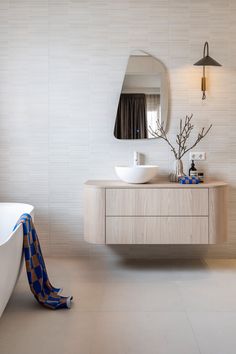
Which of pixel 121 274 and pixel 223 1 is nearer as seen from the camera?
pixel 121 274

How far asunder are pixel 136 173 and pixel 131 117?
641 mm

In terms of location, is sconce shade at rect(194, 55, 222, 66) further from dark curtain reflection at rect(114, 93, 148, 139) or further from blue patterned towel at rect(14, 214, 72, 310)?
blue patterned towel at rect(14, 214, 72, 310)

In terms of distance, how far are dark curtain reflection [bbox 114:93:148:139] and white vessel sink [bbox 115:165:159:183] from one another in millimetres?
471

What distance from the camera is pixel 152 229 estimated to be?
3.44 metres

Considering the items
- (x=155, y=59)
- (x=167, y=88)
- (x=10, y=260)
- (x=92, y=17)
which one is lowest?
(x=10, y=260)

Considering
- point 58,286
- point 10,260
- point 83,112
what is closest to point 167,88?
point 83,112

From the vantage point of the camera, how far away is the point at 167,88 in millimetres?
3883

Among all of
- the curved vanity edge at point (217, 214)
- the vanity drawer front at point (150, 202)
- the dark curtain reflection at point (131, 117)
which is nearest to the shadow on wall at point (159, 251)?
the curved vanity edge at point (217, 214)

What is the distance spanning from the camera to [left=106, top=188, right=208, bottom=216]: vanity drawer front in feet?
11.3

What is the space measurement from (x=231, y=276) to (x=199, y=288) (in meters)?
0.44

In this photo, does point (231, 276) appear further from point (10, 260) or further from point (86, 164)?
point (10, 260)

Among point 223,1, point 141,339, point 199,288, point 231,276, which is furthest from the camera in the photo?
point 223,1

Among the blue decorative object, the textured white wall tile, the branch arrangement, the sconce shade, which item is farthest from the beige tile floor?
the sconce shade

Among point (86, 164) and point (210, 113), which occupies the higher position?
point (210, 113)
